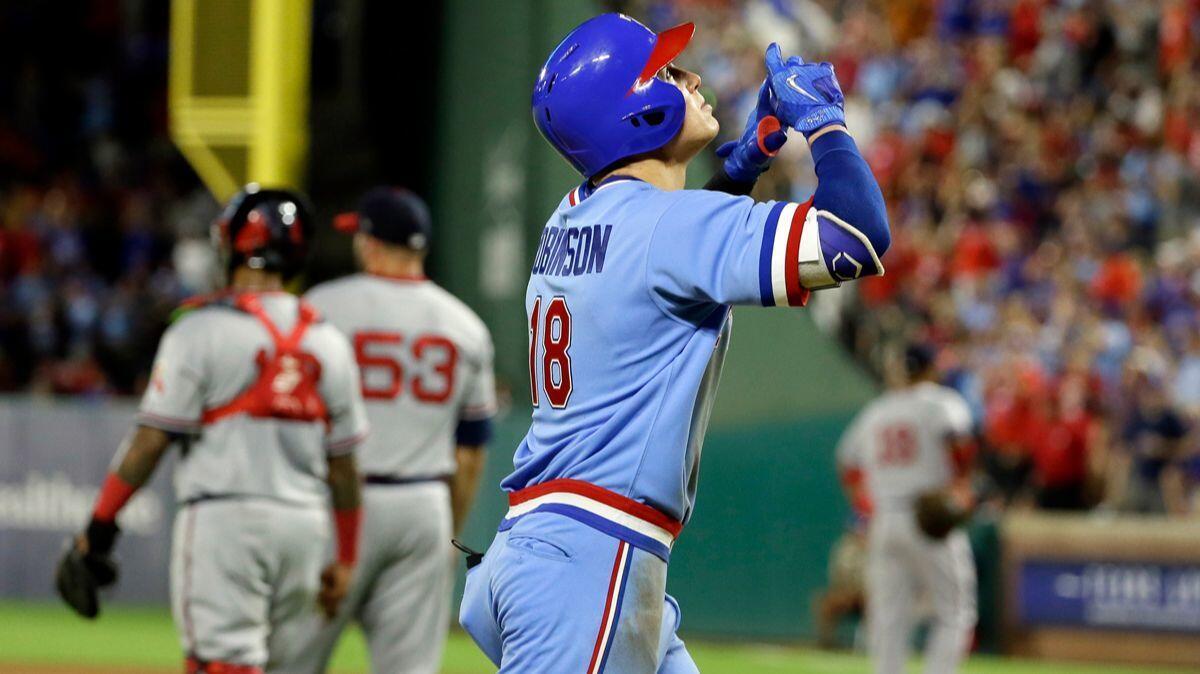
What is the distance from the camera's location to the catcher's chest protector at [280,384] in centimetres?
575

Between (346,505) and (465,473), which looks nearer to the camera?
(346,505)

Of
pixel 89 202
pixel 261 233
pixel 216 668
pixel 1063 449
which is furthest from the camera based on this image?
pixel 89 202

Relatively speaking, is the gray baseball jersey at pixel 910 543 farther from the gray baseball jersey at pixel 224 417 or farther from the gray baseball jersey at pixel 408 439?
the gray baseball jersey at pixel 224 417

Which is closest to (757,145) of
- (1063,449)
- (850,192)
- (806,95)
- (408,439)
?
(806,95)

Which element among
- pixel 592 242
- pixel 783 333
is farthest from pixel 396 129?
pixel 592 242

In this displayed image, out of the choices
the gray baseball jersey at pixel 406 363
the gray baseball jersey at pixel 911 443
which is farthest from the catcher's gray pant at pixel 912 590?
the gray baseball jersey at pixel 406 363

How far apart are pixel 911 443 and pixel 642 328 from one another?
696 cm

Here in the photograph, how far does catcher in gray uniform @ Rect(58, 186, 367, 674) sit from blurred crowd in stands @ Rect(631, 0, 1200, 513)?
850 centimetres

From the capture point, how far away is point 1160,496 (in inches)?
517

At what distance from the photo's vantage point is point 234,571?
18.6ft

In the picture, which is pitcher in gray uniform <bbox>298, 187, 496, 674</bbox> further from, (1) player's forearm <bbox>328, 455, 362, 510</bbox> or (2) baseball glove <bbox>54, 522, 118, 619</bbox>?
(2) baseball glove <bbox>54, 522, 118, 619</bbox>

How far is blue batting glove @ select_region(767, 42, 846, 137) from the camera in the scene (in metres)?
3.67

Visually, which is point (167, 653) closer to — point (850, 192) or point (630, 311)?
point (630, 311)

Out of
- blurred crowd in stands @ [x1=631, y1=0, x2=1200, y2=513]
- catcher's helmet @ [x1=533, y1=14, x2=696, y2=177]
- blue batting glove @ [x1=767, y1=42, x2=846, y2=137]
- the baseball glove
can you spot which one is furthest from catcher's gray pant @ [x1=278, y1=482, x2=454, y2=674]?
blurred crowd in stands @ [x1=631, y1=0, x2=1200, y2=513]
